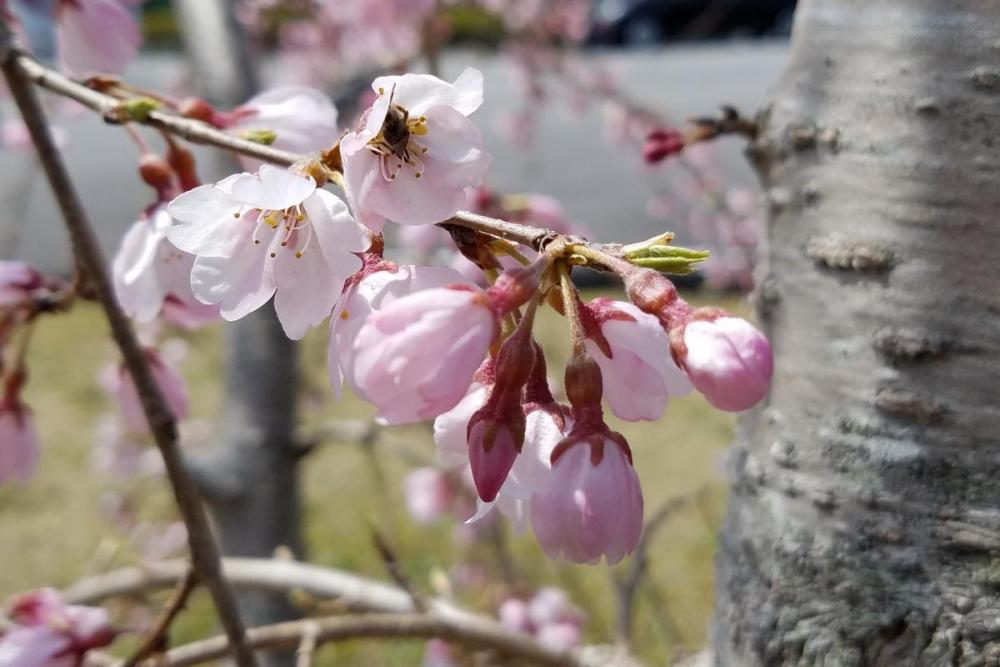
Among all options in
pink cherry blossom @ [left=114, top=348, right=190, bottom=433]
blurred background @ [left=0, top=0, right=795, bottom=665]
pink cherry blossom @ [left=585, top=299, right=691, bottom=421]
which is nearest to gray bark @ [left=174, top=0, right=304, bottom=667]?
blurred background @ [left=0, top=0, right=795, bottom=665]

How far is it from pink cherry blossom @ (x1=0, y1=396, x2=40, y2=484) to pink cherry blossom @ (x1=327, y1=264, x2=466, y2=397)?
1.98 ft

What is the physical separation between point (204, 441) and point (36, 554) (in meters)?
0.71

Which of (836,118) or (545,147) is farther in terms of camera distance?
(545,147)

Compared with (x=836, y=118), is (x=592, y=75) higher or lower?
lower

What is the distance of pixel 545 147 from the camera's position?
8.41 m

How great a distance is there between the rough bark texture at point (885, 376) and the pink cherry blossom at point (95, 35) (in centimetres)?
68

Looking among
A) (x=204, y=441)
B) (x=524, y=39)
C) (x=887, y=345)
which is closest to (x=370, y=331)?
(x=887, y=345)

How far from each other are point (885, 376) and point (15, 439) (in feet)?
2.84

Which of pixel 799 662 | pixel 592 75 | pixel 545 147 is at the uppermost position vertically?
pixel 799 662

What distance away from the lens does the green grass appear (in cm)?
270

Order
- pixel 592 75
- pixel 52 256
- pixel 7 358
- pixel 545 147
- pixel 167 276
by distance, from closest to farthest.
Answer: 1. pixel 167 276
2. pixel 7 358
3. pixel 592 75
4. pixel 52 256
5. pixel 545 147

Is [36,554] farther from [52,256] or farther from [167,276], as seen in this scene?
[52,256]

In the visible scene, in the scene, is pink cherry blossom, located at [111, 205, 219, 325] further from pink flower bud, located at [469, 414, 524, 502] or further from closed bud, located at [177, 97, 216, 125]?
pink flower bud, located at [469, 414, 524, 502]

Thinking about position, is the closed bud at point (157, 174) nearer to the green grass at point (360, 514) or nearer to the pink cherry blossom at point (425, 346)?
the pink cherry blossom at point (425, 346)
